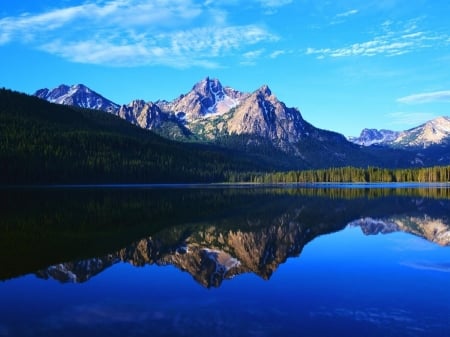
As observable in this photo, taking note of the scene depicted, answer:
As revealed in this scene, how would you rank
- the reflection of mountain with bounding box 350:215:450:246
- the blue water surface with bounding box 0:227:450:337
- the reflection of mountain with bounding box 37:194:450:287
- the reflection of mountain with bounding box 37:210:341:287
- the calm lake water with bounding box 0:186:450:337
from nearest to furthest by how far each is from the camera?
the blue water surface with bounding box 0:227:450:337 < the calm lake water with bounding box 0:186:450:337 < the reflection of mountain with bounding box 37:210:341:287 < the reflection of mountain with bounding box 37:194:450:287 < the reflection of mountain with bounding box 350:215:450:246

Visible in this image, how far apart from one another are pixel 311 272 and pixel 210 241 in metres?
14.5

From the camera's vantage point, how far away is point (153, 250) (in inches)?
1474

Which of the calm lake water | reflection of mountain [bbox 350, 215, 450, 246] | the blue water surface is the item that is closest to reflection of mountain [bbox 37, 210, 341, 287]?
the calm lake water

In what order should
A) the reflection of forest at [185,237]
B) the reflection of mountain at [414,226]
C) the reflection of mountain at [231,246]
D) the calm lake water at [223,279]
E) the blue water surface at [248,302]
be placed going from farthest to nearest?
the reflection of mountain at [414,226]
the reflection of forest at [185,237]
the reflection of mountain at [231,246]
the calm lake water at [223,279]
the blue water surface at [248,302]

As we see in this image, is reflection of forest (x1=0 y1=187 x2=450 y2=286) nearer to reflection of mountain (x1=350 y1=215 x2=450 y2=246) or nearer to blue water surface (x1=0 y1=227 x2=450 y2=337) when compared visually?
reflection of mountain (x1=350 y1=215 x2=450 y2=246)

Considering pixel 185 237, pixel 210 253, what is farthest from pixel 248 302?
pixel 185 237

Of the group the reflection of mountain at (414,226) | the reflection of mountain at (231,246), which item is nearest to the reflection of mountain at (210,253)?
the reflection of mountain at (231,246)

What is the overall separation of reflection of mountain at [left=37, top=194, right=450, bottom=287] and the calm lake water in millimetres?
119

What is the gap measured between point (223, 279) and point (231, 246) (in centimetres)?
1157

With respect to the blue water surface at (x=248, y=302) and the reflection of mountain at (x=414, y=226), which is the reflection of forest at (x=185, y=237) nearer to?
the reflection of mountain at (x=414, y=226)

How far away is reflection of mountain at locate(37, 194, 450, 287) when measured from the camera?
98.7ft

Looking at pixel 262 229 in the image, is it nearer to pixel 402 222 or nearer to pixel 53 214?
pixel 402 222

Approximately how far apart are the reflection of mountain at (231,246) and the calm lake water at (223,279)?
0.12 meters

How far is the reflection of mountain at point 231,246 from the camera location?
30.1 m
